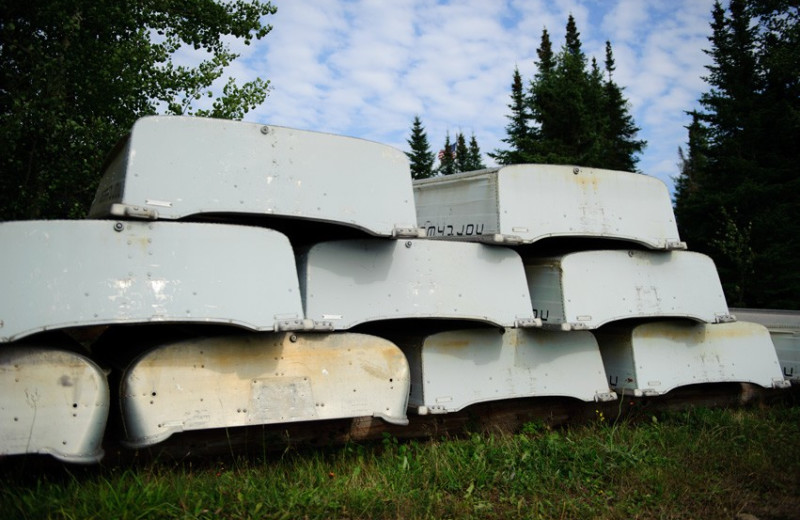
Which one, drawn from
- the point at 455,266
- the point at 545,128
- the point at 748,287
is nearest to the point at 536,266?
the point at 455,266

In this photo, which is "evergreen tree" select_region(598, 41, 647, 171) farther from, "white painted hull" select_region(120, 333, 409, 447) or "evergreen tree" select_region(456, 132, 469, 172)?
"white painted hull" select_region(120, 333, 409, 447)

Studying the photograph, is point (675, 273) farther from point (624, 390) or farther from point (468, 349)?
point (468, 349)

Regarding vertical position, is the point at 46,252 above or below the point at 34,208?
below

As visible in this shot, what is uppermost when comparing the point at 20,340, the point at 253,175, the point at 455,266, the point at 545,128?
the point at 545,128

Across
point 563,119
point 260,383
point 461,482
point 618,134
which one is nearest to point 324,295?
point 260,383

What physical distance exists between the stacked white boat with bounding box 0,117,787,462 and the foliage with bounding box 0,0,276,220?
6913 millimetres

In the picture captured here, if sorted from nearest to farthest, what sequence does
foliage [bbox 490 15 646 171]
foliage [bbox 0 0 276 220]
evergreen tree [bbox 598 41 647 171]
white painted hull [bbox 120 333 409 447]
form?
white painted hull [bbox 120 333 409 447]
foliage [bbox 0 0 276 220]
foliage [bbox 490 15 646 171]
evergreen tree [bbox 598 41 647 171]

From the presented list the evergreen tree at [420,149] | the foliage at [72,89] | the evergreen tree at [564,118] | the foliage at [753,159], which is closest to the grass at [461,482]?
the foliage at [72,89]

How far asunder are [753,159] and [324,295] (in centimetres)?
2167

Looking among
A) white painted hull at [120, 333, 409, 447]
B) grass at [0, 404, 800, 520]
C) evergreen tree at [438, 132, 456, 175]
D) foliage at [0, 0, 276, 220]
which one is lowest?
grass at [0, 404, 800, 520]

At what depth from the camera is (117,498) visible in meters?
3.70

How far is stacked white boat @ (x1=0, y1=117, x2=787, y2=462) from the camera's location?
12.7ft

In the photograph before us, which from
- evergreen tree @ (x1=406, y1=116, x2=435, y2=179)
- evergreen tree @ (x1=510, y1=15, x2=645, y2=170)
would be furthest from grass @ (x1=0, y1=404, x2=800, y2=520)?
evergreen tree @ (x1=406, y1=116, x2=435, y2=179)

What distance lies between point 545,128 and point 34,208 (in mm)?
17802
